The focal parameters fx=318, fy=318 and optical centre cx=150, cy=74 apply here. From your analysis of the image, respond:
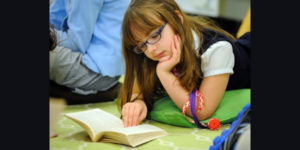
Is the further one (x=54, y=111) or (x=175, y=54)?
(x=175, y=54)

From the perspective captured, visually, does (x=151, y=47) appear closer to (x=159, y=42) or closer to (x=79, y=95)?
(x=159, y=42)

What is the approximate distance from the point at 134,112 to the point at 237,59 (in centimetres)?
28

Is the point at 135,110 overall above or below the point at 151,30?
below

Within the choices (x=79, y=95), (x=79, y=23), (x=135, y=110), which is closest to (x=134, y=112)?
(x=135, y=110)

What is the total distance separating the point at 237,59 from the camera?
777mm

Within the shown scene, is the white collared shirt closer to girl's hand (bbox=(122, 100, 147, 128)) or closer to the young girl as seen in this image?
the young girl

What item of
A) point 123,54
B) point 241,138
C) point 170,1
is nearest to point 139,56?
point 123,54

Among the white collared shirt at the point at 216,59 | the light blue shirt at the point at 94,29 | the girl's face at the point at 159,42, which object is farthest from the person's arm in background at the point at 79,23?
the white collared shirt at the point at 216,59

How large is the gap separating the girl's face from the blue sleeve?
17 cm

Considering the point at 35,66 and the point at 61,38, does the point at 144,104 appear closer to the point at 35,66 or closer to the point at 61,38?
the point at 61,38

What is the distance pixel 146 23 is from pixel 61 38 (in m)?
0.17

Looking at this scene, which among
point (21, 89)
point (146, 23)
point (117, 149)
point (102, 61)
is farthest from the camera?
point (102, 61)

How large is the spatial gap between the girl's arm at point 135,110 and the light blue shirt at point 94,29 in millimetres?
84

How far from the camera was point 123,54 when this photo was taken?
74 centimetres
